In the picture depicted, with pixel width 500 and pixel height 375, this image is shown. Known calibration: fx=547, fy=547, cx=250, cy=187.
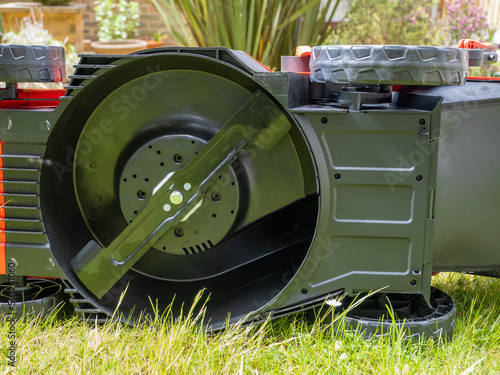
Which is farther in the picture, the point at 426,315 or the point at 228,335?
the point at 426,315

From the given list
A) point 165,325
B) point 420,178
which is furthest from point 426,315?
point 165,325

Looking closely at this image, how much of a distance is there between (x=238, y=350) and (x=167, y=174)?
2.12ft

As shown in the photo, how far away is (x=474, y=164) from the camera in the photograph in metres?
1.85

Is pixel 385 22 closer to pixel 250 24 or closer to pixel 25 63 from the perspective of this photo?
pixel 250 24

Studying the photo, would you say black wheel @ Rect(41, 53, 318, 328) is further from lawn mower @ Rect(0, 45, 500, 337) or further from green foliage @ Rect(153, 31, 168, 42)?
green foliage @ Rect(153, 31, 168, 42)

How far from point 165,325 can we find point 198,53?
0.93m

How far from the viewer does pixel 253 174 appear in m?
2.00

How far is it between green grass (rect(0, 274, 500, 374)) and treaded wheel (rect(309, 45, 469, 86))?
2.66 feet

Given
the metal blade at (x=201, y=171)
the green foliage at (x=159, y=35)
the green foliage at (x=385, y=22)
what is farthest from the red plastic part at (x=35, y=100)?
the green foliage at (x=159, y=35)

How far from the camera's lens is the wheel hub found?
1.91m

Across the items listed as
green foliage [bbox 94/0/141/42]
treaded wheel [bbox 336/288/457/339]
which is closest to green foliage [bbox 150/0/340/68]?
treaded wheel [bbox 336/288/457/339]

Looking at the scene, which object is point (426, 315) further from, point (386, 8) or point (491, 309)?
point (386, 8)

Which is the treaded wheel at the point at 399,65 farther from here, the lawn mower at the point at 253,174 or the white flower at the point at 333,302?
the white flower at the point at 333,302

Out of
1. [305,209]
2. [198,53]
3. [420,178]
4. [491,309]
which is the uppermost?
[198,53]
